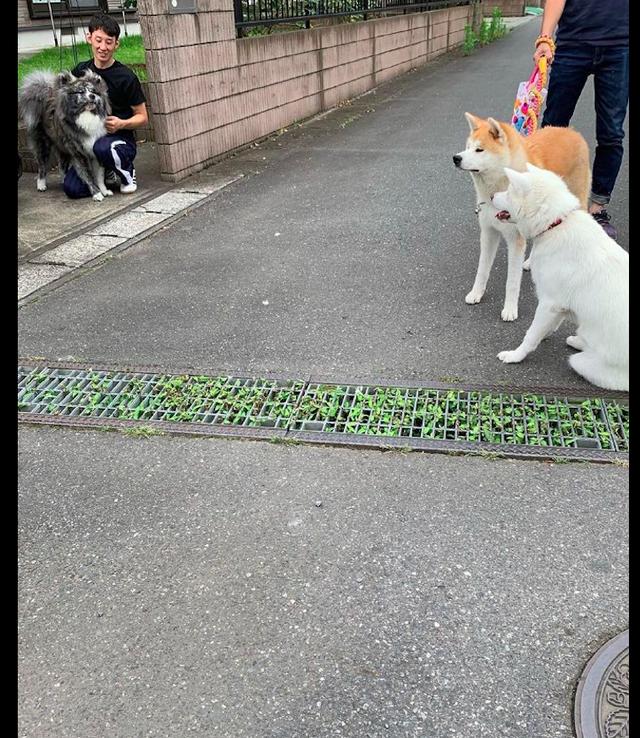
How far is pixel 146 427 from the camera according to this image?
3.13 meters

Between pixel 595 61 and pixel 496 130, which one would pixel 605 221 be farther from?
pixel 496 130

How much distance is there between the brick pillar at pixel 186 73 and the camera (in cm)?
618

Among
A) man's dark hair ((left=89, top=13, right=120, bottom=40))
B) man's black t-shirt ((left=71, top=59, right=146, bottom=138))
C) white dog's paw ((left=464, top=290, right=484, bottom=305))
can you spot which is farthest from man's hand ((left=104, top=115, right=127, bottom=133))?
white dog's paw ((left=464, top=290, right=484, bottom=305))

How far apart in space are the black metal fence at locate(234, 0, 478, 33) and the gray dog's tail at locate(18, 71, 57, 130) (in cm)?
246

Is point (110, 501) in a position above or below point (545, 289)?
below

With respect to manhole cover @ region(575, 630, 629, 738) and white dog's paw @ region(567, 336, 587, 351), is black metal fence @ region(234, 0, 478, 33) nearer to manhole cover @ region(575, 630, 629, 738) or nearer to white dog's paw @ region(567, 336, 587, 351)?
white dog's paw @ region(567, 336, 587, 351)

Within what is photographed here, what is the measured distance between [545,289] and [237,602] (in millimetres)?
2121

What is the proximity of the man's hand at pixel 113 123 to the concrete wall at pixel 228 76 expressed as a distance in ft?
1.21

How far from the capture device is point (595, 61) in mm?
4379

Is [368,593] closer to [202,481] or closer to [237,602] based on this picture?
[237,602]

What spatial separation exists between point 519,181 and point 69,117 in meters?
4.64

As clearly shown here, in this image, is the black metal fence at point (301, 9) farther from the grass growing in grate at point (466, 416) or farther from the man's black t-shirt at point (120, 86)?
the grass growing in grate at point (466, 416)

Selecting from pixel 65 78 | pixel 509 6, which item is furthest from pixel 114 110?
pixel 509 6
